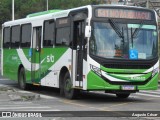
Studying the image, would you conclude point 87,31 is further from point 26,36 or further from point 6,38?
point 6,38

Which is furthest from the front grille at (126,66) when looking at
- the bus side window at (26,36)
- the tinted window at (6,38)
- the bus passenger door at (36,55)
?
the tinted window at (6,38)

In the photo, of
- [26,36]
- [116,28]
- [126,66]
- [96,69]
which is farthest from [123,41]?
[26,36]

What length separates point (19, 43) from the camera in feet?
76.9

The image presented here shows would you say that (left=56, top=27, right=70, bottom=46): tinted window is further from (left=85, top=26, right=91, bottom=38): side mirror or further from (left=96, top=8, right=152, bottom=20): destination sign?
(left=85, top=26, right=91, bottom=38): side mirror

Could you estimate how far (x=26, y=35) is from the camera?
22.6 metres

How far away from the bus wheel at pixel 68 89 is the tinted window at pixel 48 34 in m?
2.04

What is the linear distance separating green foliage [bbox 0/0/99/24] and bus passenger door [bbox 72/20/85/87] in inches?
2211

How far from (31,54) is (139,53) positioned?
6.57 metres

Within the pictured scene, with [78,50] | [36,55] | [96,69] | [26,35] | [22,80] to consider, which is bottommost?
[22,80]

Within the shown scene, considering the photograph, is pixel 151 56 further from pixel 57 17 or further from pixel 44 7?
pixel 44 7

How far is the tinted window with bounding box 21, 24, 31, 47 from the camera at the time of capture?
22.3 metres

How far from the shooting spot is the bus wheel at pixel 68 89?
696 inches

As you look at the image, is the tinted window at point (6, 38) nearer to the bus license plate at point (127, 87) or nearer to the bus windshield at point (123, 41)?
the bus windshield at point (123, 41)

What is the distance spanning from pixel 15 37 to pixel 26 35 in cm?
162
